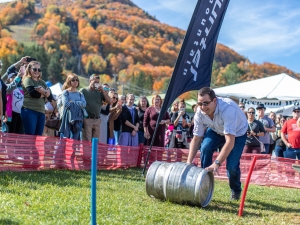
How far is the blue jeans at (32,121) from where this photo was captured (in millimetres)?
6852

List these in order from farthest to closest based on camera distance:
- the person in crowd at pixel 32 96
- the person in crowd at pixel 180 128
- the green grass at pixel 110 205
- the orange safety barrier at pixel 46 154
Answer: the person in crowd at pixel 180 128, the person in crowd at pixel 32 96, the orange safety barrier at pixel 46 154, the green grass at pixel 110 205

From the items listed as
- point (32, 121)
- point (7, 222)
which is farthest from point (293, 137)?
point (7, 222)

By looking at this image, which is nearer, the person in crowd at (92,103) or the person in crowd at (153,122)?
the person in crowd at (92,103)

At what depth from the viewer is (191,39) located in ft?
22.3

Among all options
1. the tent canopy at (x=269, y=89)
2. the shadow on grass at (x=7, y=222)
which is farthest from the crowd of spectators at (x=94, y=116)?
the shadow on grass at (x=7, y=222)

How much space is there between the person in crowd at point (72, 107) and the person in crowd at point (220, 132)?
2.78 meters

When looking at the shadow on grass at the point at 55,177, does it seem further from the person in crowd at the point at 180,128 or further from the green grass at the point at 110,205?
the person in crowd at the point at 180,128

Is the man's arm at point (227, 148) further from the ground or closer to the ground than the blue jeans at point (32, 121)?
closer to the ground

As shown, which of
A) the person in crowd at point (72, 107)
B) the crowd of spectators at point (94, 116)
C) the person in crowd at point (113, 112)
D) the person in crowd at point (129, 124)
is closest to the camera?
the crowd of spectators at point (94, 116)

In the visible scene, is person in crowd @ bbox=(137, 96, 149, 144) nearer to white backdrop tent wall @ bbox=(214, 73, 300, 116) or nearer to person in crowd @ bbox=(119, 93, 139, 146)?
person in crowd @ bbox=(119, 93, 139, 146)

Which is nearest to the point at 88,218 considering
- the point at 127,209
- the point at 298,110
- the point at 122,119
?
the point at 127,209

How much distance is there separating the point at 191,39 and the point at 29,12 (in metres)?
200

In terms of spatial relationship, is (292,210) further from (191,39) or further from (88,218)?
(191,39)

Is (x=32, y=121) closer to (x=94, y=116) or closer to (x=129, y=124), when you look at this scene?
(x=94, y=116)
